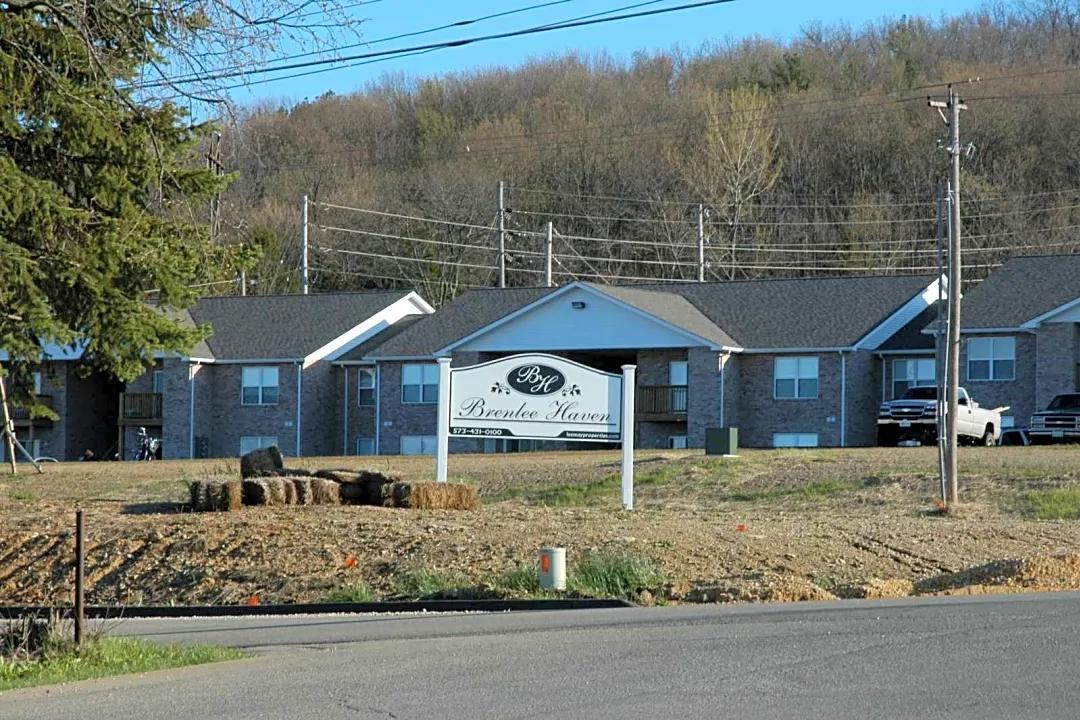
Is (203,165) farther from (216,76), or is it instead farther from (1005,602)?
(1005,602)

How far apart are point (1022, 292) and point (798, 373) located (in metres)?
7.65

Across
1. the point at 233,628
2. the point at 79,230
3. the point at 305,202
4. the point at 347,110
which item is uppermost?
the point at 347,110

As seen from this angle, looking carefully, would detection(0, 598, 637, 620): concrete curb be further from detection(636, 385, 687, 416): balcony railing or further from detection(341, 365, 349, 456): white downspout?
detection(341, 365, 349, 456): white downspout

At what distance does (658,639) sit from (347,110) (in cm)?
8641

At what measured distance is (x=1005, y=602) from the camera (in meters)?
14.9

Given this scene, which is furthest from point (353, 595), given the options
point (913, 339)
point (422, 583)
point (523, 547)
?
point (913, 339)

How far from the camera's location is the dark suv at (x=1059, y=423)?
4531 centimetres

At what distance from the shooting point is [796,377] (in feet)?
173

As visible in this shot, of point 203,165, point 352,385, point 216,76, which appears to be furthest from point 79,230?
point 352,385

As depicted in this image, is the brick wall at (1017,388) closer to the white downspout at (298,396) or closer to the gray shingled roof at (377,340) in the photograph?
the gray shingled roof at (377,340)

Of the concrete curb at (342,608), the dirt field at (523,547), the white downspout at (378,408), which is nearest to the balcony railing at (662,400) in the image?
the white downspout at (378,408)

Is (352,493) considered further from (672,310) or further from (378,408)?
(378,408)

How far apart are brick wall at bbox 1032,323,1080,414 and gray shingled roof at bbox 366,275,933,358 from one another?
543cm

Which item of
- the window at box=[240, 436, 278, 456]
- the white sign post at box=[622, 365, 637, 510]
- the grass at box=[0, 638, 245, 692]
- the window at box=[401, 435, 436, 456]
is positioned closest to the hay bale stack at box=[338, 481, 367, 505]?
the white sign post at box=[622, 365, 637, 510]
